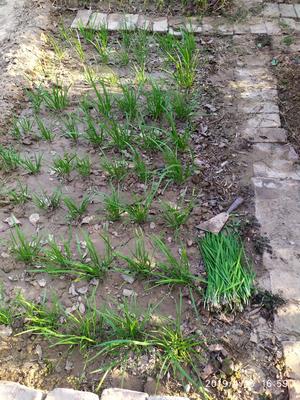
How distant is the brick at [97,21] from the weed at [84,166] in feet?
5.89

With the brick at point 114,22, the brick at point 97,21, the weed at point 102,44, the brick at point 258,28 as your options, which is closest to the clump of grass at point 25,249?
the weed at point 102,44

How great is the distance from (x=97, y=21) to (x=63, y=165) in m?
2.13

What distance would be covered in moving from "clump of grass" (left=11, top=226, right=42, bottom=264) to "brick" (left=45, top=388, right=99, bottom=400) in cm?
81

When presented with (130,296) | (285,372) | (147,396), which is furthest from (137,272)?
(285,372)

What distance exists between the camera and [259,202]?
103 inches

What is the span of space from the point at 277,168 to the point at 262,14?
2.18 m

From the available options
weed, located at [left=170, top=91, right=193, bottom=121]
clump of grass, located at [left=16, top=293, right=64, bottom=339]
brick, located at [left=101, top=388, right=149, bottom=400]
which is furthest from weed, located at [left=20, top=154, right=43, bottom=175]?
brick, located at [left=101, top=388, right=149, bottom=400]

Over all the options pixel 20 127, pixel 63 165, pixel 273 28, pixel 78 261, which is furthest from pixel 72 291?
pixel 273 28

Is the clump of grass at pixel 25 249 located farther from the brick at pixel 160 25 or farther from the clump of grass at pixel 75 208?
the brick at pixel 160 25

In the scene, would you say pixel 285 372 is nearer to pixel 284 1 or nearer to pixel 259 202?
pixel 259 202

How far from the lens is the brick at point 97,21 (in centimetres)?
411

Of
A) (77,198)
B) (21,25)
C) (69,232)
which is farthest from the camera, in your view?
(21,25)

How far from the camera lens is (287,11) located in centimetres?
422

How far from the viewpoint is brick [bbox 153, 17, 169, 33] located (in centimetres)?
408
